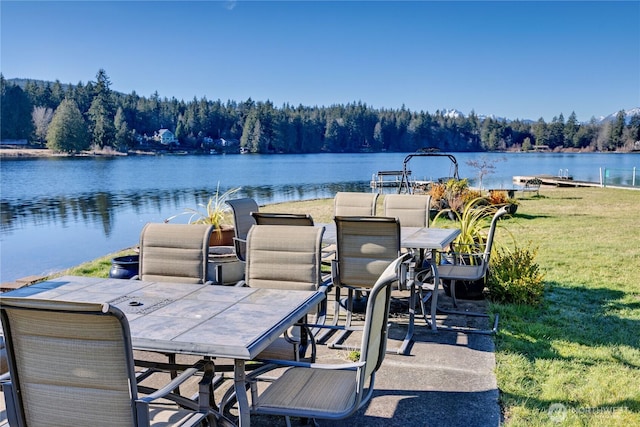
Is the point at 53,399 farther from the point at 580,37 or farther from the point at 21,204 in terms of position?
the point at 580,37

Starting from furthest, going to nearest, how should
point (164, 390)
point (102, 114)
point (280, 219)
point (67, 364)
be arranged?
point (102, 114) < point (280, 219) < point (164, 390) < point (67, 364)

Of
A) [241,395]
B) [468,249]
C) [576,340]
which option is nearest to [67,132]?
[468,249]

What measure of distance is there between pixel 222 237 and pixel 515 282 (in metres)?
2.89

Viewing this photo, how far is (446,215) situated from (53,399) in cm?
1006

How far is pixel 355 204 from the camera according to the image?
5.70 metres

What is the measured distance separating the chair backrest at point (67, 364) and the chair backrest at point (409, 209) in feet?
13.0

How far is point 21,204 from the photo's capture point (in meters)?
19.6

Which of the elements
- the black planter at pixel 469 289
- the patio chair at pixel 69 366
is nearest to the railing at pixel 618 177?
the black planter at pixel 469 289

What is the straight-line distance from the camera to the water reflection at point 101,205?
50.3 ft

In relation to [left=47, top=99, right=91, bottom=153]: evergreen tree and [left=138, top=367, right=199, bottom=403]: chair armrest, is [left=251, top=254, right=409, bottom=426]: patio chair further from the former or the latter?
[left=47, top=99, right=91, bottom=153]: evergreen tree

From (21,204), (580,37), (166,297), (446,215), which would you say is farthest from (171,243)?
(580,37)

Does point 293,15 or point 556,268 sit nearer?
point 556,268

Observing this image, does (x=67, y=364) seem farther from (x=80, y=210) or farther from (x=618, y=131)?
(x=618, y=131)

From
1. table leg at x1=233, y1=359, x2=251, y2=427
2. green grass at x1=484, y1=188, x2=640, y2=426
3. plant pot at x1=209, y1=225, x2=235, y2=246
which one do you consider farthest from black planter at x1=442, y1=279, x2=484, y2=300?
table leg at x1=233, y1=359, x2=251, y2=427
